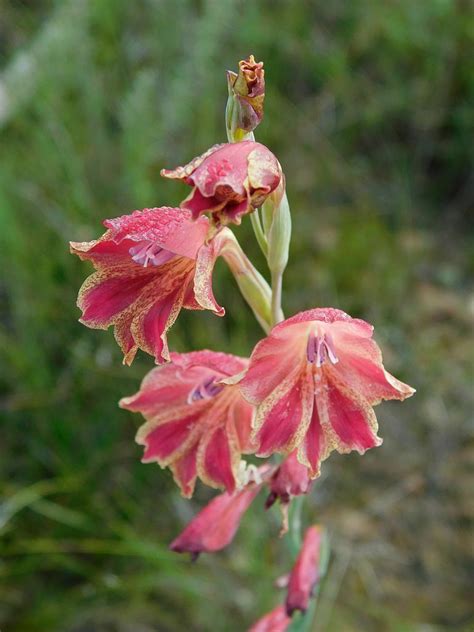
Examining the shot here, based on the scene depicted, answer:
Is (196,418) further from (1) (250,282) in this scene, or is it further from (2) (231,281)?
(2) (231,281)

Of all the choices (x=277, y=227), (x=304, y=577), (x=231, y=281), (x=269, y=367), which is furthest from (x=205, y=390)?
(x=231, y=281)

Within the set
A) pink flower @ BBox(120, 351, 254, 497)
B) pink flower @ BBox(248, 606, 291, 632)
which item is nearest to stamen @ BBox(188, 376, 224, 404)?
pink flower @ BBox(120, 351, 254, 497)

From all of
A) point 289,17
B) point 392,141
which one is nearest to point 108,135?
point 289,17

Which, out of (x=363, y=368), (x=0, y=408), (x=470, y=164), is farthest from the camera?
(x=470, y=164)

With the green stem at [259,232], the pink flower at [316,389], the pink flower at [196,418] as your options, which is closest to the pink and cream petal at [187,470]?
the pink flower at [196,418]

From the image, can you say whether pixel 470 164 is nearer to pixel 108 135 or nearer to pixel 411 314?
pixel 411 314

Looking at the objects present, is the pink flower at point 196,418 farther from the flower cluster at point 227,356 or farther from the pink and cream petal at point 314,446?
the pink and cream petal at point 314,446
